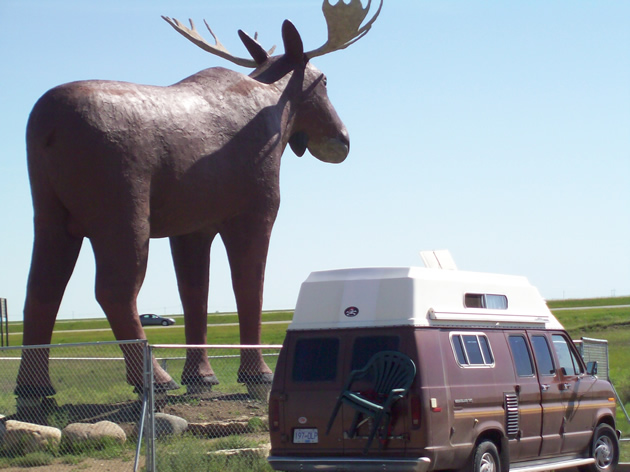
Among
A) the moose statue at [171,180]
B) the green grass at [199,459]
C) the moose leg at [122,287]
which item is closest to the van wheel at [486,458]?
the green grass at [199,459]

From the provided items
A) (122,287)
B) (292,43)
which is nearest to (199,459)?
(122,287)

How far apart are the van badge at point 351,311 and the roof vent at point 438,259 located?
2155 mm

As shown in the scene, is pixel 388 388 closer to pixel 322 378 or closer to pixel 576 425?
pixel 322 378

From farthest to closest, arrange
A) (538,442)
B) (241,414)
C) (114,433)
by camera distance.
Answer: (241,414), (114,433), (538,442)

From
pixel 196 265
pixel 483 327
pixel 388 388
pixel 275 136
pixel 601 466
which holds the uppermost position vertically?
Answer: pixel 275 136

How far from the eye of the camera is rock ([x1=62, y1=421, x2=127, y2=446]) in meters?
11.3

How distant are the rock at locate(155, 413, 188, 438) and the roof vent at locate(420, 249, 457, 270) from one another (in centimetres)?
385

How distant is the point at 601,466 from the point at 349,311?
15.1 feet

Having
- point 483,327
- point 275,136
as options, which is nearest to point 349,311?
point 483,327

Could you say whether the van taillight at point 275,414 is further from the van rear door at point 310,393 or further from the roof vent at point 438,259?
→ the roof vent at point 438,259

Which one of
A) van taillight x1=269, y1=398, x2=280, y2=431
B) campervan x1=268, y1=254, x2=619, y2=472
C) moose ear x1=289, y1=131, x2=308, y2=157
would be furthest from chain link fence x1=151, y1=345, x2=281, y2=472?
moose ear x1=289, y1=131, x2=308, y2=157

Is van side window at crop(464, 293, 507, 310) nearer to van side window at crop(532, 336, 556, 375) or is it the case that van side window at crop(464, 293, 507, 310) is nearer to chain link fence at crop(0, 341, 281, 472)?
van side window at crop(532, 336, 556, 375)

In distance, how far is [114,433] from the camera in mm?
11438

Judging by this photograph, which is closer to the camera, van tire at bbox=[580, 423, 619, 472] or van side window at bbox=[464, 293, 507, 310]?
van side window at bbox=[464, 293, 507, 310]
